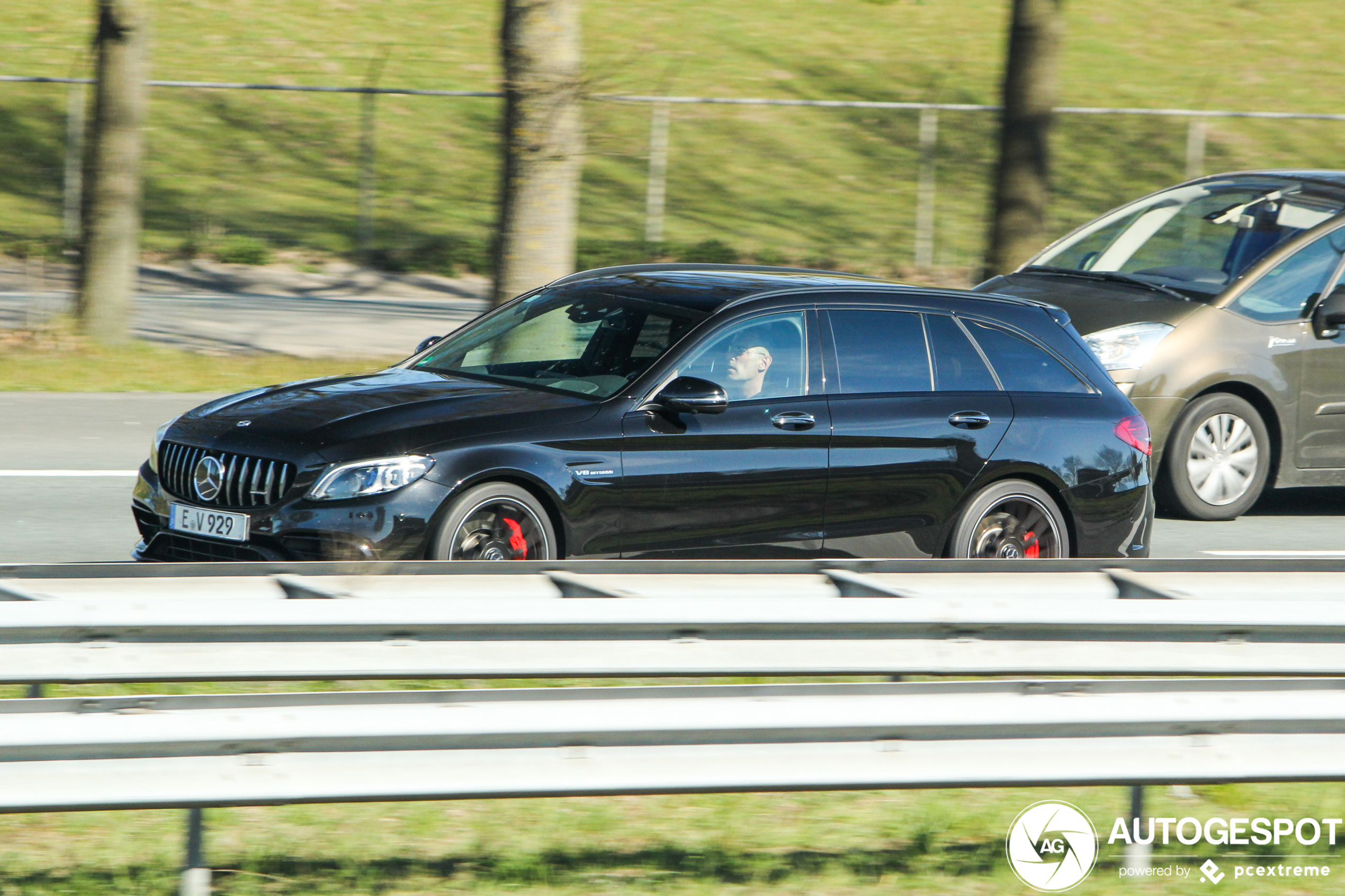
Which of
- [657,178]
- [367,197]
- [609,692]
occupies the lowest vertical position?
[609,692]

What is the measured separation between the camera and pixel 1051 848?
4.52 meters

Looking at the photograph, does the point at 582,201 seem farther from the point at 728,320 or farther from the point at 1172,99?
the point at 728,320

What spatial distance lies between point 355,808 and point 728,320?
3.24m

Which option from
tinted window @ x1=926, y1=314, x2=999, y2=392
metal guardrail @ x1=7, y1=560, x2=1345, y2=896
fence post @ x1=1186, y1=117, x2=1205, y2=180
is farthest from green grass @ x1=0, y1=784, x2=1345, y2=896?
fence post @ x1=1186, y1=117, x2=1205, y2=180

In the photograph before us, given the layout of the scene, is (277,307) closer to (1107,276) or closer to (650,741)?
(1107,276)

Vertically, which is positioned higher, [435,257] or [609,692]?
[435,257]

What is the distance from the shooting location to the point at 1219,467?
10.6 meters

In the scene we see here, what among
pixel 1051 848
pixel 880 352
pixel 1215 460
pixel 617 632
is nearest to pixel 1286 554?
pixel 1215 460

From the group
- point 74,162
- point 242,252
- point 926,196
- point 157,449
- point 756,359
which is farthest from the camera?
point 926,196

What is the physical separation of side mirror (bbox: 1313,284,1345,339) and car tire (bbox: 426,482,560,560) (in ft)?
19.2

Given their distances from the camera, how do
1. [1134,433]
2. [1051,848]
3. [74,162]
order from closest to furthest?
[1051,848]
[1134,433]
[74,162]

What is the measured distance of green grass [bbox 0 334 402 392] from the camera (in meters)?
13.4

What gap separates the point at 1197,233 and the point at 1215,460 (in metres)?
1.64

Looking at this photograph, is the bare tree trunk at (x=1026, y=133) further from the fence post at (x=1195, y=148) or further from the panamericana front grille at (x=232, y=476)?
the panamericana front grille at (x=232, y=476)
